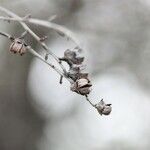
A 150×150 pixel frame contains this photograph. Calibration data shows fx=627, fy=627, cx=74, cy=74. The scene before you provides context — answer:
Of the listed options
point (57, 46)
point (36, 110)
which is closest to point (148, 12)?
point (57, 46)

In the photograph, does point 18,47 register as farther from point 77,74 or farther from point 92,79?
point 92,79

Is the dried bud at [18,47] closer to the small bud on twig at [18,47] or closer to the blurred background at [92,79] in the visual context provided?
the small bud on twig at [18,47]

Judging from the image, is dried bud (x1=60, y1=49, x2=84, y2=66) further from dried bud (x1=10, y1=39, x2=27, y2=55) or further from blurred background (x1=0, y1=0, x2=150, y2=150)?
blurred background (x1=0, y1=0, x2=150, y2=150)

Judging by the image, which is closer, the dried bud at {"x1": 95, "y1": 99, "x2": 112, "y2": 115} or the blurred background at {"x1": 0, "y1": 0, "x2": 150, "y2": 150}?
the dried bud at {"x1": 95, "y1": 99, "x2": 112, "y2": 115}

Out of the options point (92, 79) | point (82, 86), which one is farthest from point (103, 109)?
point (92, 79)

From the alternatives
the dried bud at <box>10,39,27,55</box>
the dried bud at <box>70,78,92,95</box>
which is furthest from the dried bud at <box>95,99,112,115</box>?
the dried bud at <box>10,39,27,55</box>

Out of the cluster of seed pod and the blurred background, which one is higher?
the blurred background
